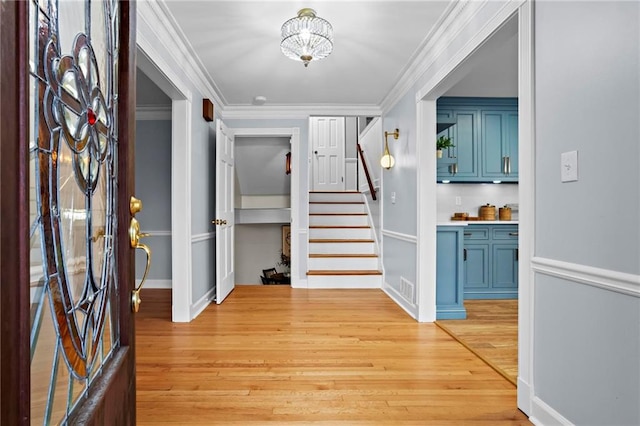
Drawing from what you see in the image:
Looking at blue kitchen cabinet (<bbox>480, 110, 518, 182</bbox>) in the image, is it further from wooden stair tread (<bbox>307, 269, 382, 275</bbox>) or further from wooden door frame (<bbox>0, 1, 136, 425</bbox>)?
wooden door frame (<bbox>0, 1, 136, 425</bbox>)

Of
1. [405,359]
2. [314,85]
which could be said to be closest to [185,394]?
[405,359]

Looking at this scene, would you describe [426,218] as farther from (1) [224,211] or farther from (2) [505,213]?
(1) [224,211]

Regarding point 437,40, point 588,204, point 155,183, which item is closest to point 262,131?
point 155,183

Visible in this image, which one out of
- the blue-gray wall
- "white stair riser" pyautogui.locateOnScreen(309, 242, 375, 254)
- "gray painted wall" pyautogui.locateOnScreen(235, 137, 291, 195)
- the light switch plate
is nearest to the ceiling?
the blue-gray wall

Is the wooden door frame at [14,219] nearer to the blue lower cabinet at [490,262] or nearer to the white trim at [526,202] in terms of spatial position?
the white trim at [526,202]

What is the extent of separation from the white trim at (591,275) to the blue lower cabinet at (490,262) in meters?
2.59

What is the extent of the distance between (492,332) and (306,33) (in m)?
2.67

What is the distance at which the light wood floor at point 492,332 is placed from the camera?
8.12 feet

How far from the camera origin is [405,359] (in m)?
2.50

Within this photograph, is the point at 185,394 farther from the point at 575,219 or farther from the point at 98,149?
the point at 575,219

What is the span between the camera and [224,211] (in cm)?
430

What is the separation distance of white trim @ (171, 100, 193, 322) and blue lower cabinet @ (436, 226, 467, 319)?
2.28m

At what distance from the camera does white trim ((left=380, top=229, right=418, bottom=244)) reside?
3.57 meters

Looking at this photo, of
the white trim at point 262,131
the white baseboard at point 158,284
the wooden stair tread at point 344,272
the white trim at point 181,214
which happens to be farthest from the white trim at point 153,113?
the wooden stair tread at point 344,272
